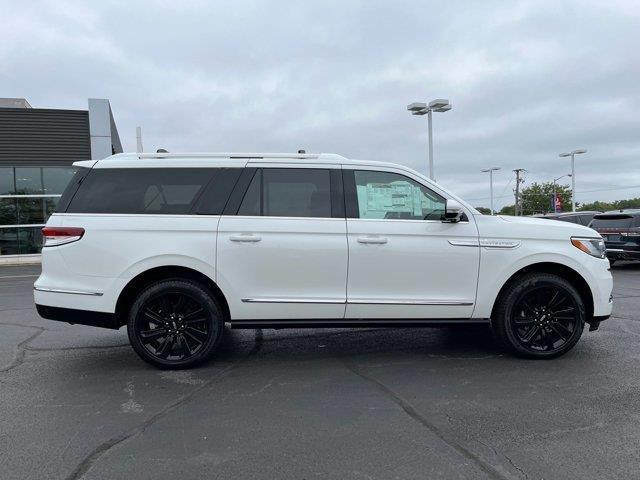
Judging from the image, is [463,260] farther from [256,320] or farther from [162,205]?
[162,205]

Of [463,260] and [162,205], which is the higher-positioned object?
[162,205]

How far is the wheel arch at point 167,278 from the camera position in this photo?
16.3ft

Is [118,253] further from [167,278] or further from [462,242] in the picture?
[462,242]

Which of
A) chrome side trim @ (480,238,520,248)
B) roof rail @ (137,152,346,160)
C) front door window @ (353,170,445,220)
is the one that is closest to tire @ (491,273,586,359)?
chrome side trim @ (480,238,520,248)

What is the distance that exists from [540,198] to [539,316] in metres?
74.1

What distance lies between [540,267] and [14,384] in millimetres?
5083

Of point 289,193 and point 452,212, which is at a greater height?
point 289,193

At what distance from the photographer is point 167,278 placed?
16.4 ft

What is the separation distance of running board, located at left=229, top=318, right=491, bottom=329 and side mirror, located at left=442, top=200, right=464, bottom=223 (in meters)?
0.98

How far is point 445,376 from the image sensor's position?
15.8 feet

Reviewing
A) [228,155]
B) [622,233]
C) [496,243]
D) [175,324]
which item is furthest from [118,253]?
[622,233]

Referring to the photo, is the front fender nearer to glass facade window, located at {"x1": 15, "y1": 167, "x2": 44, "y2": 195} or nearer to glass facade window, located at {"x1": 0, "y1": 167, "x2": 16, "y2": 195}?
glass facade window, located at {"x1": 15, "y1": 167, "x2": 44, "y2": 195}

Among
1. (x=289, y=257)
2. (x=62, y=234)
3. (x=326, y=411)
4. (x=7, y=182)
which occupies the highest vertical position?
(x=7, y=182)

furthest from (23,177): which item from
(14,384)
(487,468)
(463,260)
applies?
(487,468)
